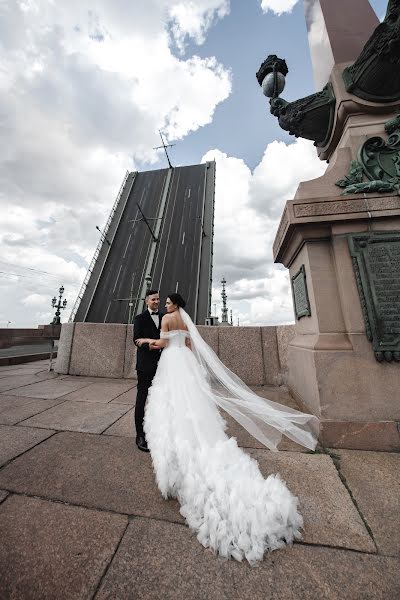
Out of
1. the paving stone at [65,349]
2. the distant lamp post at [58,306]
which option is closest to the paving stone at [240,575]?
the paving stone at [65,349]

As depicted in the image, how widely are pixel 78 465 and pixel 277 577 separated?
6.09ft

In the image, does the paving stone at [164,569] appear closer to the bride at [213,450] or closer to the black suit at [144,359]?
the bride at [213,450]

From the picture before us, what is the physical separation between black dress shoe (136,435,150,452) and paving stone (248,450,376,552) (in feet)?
3.74

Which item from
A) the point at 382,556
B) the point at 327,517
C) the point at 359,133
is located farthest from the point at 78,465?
the point at 359,133

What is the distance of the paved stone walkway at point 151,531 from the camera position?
1.19 m

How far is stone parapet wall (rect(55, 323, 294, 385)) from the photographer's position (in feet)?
17.2

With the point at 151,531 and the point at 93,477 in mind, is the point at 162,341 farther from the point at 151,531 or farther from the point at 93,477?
the point at 151,531

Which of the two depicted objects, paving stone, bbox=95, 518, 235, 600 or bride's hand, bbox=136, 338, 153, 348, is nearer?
paving stone, bbox=95, 518, 235, 600

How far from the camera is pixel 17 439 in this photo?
270 centimetres

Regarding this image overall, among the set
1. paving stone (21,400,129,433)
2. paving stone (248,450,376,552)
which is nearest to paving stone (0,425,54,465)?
paving stone (21,400,129,433)

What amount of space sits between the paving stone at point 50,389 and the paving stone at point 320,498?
3.90 meters

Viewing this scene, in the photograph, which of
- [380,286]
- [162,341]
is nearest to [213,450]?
[162,341]

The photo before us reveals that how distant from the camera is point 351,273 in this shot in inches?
121

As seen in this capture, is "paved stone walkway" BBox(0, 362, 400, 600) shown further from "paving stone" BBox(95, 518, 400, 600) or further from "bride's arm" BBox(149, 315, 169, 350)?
"bride's arm" BBox(149, 315, 169, 350)
